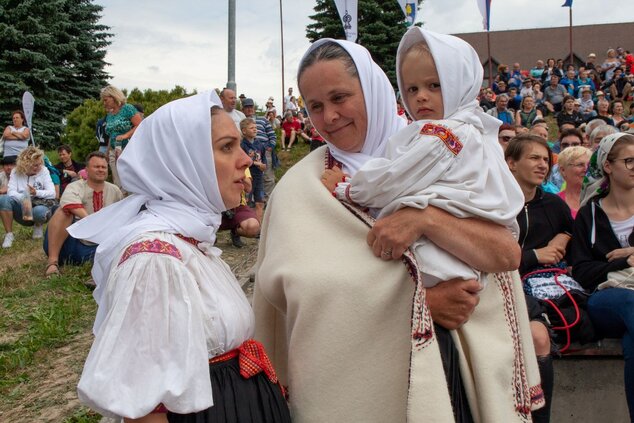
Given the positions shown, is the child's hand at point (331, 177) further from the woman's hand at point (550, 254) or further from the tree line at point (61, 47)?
the tree line at point (61, 47)

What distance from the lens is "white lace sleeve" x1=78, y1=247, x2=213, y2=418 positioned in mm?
1539

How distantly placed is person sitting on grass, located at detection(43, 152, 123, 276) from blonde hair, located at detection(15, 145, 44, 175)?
250cm

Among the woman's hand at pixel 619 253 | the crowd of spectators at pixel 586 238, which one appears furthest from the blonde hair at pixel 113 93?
the woman's hand at pixel 619 253

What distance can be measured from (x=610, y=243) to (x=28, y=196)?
329 inches

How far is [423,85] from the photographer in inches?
82.6

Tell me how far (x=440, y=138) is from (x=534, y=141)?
106 inches

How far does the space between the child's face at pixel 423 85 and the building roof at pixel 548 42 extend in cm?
4446

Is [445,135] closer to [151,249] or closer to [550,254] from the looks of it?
[151,249]

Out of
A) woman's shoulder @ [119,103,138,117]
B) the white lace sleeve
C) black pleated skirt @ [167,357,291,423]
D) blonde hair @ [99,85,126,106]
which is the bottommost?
black pleated skirt @ [167,357,291,423]

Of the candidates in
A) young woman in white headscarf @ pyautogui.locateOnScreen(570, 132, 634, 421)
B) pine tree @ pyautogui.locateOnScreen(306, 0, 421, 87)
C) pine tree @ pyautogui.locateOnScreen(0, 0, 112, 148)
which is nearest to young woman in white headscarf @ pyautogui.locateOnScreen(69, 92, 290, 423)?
young woman in white headscarf @ pyautogui.locateOnScreen(570, 132, 634, 421)

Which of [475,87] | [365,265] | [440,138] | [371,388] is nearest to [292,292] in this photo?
[365,265]

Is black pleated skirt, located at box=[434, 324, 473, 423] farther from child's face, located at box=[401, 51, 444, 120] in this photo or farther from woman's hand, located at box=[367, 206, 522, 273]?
child's face, located at box=[401, 51, 444, 120]

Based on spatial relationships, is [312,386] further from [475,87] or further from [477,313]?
[475,87]

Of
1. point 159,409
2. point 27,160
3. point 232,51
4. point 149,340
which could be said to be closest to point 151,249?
point 149,340
